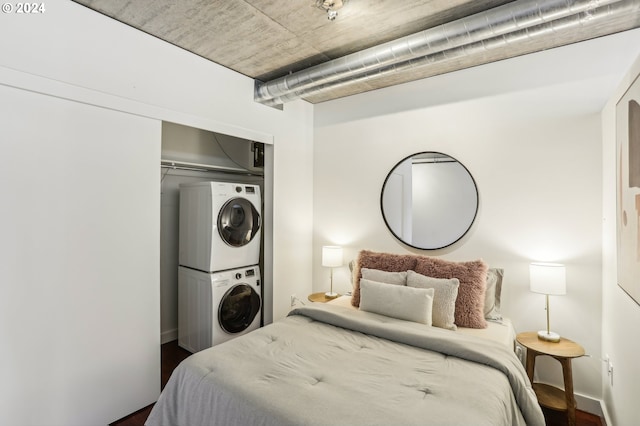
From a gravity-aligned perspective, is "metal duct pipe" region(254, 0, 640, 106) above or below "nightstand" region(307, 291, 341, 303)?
above

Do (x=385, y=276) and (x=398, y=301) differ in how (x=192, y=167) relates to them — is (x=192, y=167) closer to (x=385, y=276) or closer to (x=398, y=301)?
(x=385, y=276)

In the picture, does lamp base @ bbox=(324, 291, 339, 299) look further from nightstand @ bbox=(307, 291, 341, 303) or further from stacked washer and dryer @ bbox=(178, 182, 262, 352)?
stacked washer and dryer @ bbox=(178, 182, 262, 352)

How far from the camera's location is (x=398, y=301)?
238 cm

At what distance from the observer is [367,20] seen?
226 centimetres

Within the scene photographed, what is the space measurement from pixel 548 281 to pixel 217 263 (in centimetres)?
273

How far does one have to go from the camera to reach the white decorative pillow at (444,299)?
7.68ft

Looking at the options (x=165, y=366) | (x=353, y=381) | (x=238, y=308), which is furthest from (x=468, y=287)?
(x=165, y=366)

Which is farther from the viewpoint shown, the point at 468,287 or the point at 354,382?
the point at 468,287

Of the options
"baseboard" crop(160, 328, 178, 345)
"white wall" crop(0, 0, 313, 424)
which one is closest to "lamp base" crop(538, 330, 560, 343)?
"white wall" crop(0, 0, 313, 424)

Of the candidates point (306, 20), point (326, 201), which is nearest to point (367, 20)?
point (306, 20)

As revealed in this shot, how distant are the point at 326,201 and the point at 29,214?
105 inches

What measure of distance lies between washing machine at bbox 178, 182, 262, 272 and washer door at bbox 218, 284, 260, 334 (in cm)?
27

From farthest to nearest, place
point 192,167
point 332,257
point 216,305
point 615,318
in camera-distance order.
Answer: point 192,167 < point 332,257 < point 216,305 < point 615,318

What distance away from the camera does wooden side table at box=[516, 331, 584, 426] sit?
2.12 meters
